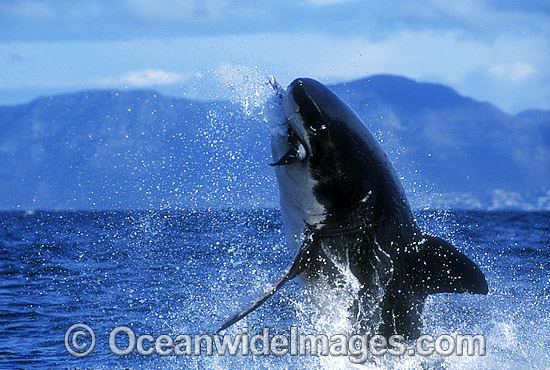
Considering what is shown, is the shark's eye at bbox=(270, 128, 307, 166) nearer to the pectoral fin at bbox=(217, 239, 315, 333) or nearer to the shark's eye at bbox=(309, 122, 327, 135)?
the shark's eye at bbox=(309, 122, 327, 135)

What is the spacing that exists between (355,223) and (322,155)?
0.88 m

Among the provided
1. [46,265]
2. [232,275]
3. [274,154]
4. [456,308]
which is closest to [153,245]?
[46,265]

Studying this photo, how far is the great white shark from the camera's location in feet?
27.5

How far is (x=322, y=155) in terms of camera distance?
27.4 ft

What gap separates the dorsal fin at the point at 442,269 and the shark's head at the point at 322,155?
0.96 m

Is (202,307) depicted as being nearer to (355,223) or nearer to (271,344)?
(271,344)

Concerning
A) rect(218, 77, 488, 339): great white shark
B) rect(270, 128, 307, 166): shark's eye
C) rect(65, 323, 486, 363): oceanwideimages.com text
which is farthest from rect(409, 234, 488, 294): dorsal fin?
rect(270, 128, 307, 166): shark's eye

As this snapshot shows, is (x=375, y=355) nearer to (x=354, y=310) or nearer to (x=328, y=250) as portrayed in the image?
(x=354, y=310)

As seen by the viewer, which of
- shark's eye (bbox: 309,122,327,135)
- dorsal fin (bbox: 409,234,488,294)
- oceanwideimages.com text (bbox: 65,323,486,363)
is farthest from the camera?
oceanwideimages.com text (bbox: 65,323,486,363)

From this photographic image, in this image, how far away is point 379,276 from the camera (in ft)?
28.2

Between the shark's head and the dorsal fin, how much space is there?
96 centimetres

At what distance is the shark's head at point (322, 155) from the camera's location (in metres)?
8.35

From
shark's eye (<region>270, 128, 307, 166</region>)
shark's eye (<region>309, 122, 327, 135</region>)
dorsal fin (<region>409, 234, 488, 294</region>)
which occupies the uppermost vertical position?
shark's eye (<region>309, 122, 327, 135</region>)

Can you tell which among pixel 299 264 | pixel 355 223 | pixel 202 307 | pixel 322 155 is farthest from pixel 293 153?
pixel 202 307
